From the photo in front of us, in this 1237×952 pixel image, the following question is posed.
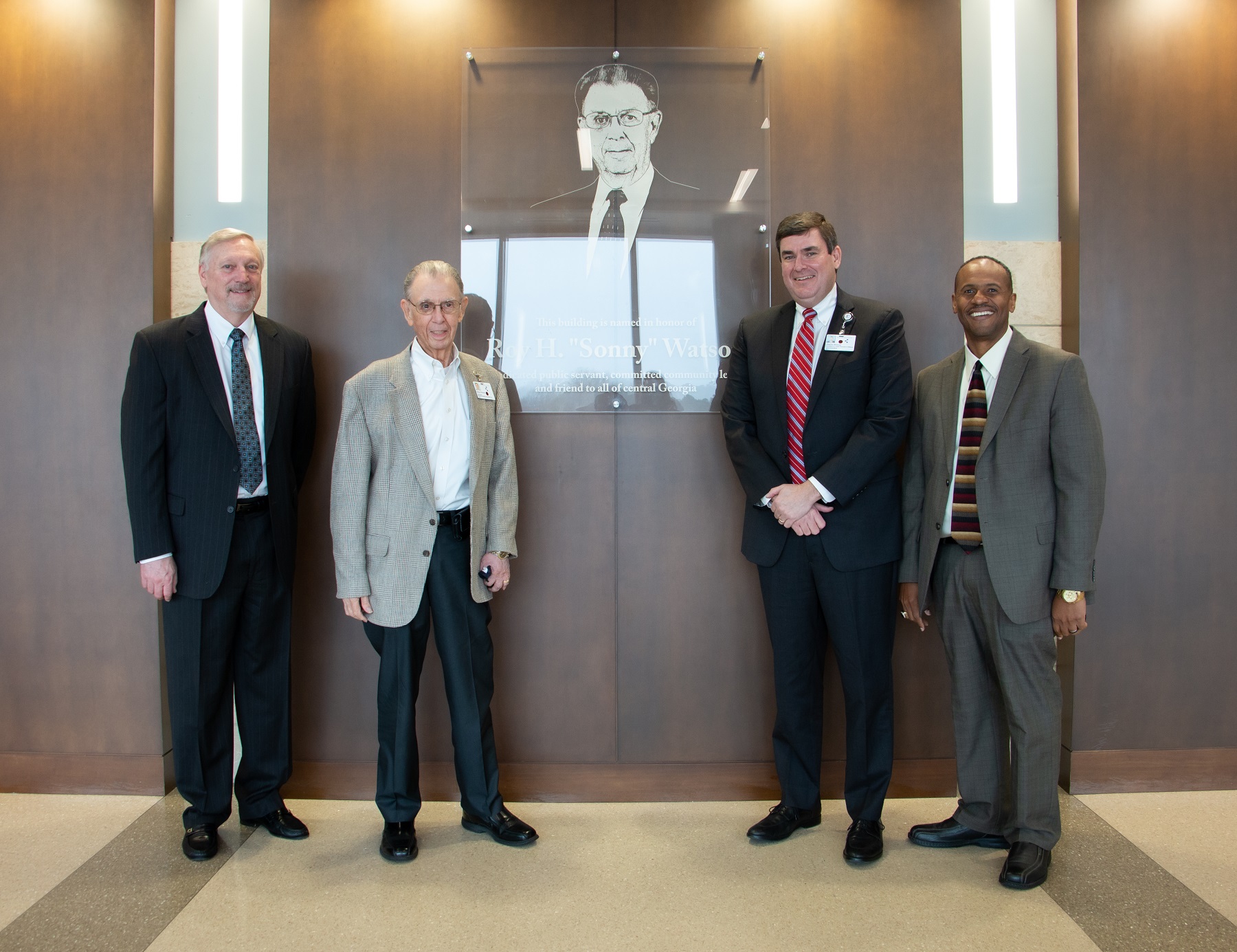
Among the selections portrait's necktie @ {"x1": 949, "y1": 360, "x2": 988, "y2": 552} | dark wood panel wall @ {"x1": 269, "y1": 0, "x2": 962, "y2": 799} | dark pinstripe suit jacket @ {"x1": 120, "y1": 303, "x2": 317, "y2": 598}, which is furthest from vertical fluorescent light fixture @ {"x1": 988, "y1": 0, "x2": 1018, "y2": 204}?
dark pinstripe suit jacket @ {"x1": 120, "y1": 303, "x2": 317, "y2": 598}

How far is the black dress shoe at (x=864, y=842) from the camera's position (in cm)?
264

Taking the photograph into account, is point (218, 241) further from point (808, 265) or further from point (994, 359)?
point (994, 359)

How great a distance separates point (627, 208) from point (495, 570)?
1508 mm

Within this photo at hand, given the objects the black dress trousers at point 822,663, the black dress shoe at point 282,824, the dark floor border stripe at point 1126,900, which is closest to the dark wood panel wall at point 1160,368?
the dark floor border stripe at point 1126,900

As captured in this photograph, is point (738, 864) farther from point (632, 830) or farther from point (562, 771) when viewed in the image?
point (562, 771)

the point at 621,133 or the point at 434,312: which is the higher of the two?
the point at 621,133

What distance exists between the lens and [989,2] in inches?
129

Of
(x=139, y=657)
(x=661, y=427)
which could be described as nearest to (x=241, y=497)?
(x=139, y=657)

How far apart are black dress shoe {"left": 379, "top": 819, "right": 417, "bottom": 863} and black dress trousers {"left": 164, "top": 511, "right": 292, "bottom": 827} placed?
465mm

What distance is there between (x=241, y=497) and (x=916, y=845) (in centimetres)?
257

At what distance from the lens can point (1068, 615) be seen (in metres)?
2.55

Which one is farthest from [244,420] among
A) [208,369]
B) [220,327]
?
[220,327]

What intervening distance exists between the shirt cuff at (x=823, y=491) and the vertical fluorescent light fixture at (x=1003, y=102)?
1580mm

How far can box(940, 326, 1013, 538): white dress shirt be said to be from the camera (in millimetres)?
2635
